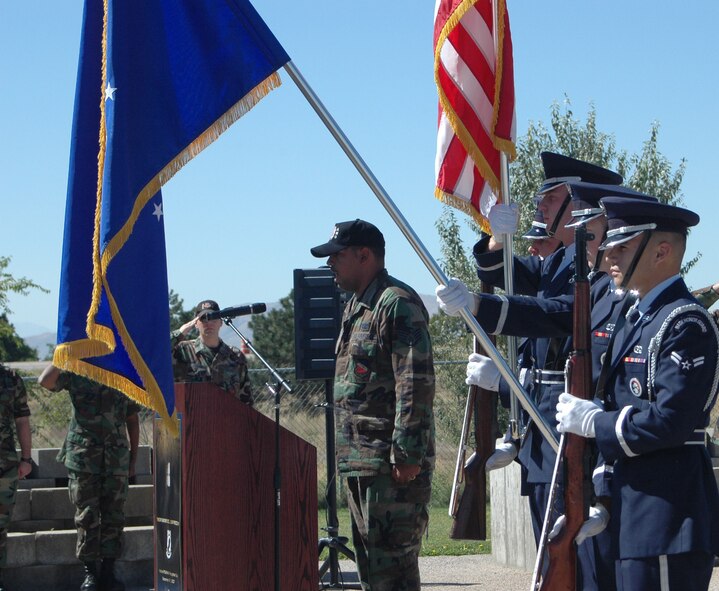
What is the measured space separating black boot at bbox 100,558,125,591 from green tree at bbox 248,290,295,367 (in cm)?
2191

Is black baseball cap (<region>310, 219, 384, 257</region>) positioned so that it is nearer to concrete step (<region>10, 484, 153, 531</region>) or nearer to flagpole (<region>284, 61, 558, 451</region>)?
flagpole (<region>284, 61, 558, 451</region>)

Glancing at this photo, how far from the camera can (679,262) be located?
13.6 feet

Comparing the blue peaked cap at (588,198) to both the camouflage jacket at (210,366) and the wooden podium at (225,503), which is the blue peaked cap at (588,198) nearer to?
the wooden podium at (225,503)

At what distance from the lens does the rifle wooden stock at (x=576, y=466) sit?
13.0 ft

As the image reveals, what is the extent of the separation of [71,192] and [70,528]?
213 inches

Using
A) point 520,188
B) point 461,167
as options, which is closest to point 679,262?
point 461,167

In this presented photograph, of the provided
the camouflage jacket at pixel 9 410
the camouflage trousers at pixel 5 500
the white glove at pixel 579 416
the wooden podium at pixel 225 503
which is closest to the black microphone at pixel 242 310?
the wooden podium at pixel 225 503

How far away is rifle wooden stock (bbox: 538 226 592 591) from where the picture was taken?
3967 mm

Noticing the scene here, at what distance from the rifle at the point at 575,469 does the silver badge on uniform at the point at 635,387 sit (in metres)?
0.17

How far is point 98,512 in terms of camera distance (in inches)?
351

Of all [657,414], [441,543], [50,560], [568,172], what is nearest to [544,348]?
[568,172]

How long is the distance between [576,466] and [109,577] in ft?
19.1

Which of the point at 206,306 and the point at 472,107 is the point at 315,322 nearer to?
the point at 206,306

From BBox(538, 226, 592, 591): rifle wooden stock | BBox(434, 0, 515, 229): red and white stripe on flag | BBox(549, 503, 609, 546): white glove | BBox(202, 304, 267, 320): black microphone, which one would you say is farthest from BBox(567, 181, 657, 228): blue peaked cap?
BBox(202, 304, 267, 320): black microphone
